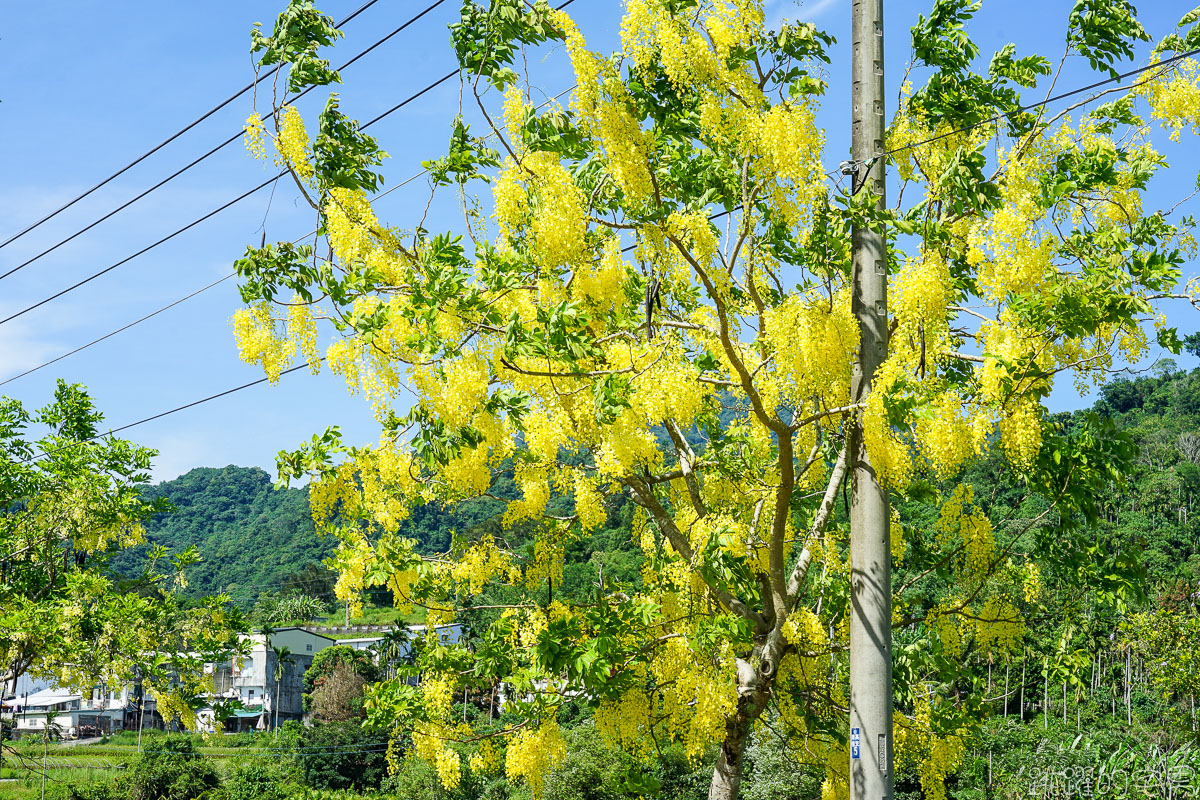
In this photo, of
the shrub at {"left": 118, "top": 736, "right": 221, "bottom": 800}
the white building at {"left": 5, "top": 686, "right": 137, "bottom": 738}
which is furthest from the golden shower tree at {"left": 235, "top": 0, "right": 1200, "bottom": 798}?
the white building at {"left": 5, "top": 686, "right": 137, "bottom": 738}

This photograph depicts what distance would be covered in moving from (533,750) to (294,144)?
14.4 ft

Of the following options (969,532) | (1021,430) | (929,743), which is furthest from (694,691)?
(1021,430)

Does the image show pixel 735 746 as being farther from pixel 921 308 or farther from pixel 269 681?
pixel 269 681

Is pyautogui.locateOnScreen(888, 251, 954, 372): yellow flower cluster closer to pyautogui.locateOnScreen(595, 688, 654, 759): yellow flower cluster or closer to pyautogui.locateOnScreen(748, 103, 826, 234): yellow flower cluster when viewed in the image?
pyautogui.locateOnScreen(748, 103, 826, 234): yellow flower cluster

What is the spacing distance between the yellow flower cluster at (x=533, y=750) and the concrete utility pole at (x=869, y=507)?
2.91m

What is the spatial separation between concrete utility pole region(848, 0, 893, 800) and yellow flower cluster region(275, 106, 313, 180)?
3.50 meters

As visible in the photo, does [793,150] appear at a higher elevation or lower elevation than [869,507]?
higher

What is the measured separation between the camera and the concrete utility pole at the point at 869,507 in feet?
15.6

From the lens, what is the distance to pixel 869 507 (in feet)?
16.6

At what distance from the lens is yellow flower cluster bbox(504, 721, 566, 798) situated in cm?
715

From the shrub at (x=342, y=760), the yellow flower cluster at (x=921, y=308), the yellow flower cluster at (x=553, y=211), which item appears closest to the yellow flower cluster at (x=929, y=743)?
the yellow flower cluster at (x=921, y=308)

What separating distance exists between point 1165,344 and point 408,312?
4.38m

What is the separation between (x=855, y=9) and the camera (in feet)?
18.1

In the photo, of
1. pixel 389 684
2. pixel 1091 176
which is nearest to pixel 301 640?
pixel 389 684
